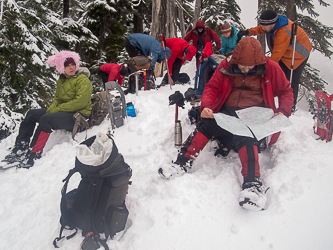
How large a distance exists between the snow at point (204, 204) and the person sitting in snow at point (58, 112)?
0.39 metres

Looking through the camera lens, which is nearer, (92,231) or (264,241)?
(264,241)

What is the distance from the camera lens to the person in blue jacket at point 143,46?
5.61 m

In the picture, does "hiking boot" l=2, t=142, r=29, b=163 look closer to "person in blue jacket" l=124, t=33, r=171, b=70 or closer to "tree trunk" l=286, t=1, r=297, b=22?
"person in blue jacket" l=124, t=33, r=171, b=70

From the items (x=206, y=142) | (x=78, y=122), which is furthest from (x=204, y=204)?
(x=78, y=122)

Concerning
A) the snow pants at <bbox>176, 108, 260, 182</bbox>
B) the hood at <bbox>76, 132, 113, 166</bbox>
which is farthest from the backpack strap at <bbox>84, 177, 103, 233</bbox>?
the snow pants at <bbox>176, 108, 260, 182</bbox>

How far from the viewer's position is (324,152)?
247 centimetres

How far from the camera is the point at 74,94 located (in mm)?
3842

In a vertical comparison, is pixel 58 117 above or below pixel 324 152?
below

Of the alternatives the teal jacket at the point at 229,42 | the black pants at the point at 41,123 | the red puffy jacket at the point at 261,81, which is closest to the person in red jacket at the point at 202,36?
the teal jacket at the point at 229,42

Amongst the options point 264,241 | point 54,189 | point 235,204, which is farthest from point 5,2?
point 264,241

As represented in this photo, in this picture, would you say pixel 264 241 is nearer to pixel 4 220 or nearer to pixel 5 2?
pixel 4 220

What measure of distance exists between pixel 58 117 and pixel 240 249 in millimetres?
3357

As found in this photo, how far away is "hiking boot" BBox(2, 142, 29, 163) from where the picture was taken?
Answer: 3430mm

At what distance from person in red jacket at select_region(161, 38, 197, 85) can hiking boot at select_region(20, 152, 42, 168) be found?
439cm
